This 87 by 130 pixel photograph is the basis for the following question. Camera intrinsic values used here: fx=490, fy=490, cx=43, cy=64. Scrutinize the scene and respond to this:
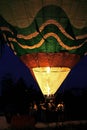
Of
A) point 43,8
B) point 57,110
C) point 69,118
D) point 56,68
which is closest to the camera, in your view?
point 43,8

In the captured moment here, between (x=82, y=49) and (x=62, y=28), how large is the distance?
79cm

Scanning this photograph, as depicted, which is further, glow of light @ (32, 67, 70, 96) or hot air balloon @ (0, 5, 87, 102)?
glow of light @ (32, 67, 70, 96)

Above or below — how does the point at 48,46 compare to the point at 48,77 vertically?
above

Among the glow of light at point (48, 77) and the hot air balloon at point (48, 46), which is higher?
the hot air balloon at point (48, 46)

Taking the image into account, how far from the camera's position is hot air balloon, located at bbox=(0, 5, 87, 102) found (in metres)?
9.84

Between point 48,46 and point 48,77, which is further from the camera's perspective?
point 48,77

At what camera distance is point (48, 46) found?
10039mm

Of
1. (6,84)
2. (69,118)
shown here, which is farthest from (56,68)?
(6,84)

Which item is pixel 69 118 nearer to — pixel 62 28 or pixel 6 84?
pixel 62 28

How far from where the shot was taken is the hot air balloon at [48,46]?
9.84 m

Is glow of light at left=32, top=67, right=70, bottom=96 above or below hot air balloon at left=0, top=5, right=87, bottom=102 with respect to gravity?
below

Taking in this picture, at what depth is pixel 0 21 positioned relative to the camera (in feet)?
32.6

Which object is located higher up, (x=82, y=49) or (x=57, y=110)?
(x=82, y=49)

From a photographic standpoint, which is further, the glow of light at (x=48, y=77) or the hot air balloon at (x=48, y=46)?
the glow of light at (x=48, y=77)
